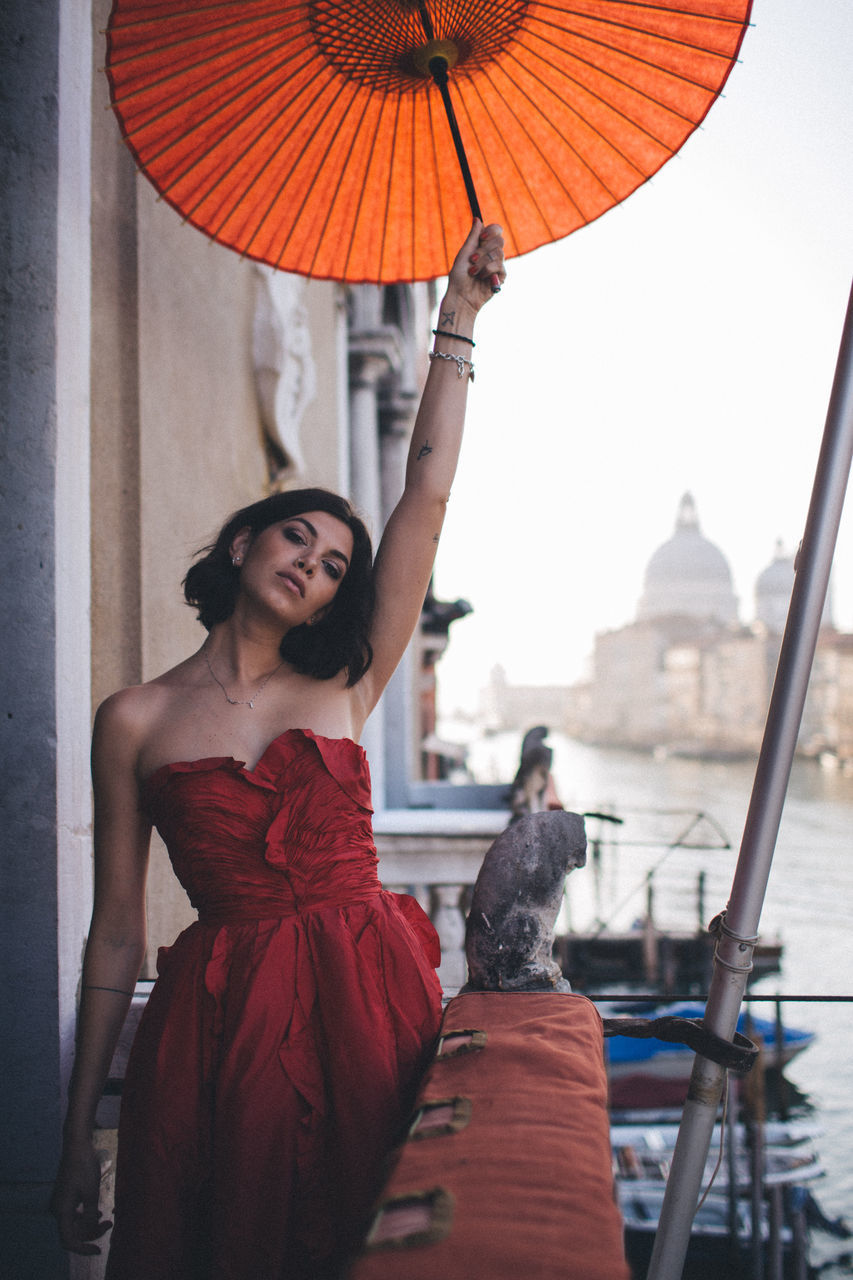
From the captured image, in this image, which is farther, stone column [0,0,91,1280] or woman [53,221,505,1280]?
stone column [0,0,91,1280]

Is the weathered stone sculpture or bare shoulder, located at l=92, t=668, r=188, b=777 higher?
bare shoulder, located at l=92, t=668, r=188, b=777

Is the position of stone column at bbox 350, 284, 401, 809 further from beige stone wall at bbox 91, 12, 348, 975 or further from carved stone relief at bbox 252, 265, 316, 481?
beige stone wall at bbox 91, 12, 348, 975

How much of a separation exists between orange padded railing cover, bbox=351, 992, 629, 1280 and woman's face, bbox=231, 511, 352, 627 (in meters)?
0.73

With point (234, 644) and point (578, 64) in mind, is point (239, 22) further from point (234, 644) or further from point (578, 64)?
point (234, 644)

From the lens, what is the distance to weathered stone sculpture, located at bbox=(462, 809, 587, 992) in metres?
1.47

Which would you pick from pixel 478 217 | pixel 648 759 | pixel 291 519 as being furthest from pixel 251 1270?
pixel 648 759

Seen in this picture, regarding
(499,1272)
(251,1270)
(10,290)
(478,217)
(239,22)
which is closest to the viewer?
(499,1272)

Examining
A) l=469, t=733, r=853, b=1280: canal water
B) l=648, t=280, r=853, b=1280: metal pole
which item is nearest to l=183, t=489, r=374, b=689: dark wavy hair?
l=648, t=280, r=853, b=1280: metal pole

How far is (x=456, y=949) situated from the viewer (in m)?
4.43

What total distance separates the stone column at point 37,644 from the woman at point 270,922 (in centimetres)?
22

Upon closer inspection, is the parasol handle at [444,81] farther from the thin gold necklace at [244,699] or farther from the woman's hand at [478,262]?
the thin gold necklace at [244,699]

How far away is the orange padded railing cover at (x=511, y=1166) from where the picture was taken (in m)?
0.88

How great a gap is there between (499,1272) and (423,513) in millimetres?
1124

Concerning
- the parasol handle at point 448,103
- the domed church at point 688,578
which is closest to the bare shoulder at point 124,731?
the parasol handle at point 448,103
